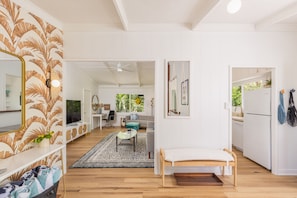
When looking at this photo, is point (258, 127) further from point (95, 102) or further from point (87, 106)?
point (95, 102)

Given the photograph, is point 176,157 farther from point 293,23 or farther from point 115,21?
point 293,23

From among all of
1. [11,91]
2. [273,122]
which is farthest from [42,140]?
[273,122]

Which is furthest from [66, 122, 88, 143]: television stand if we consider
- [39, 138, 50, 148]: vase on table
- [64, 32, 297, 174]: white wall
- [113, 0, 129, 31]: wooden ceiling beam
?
[113, 0, 129, 31]: wooden ceiling beam

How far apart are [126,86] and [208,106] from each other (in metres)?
7.06

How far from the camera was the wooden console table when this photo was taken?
1708 mm

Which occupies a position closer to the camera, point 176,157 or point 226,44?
point 176,157

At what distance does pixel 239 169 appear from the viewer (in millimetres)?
3426

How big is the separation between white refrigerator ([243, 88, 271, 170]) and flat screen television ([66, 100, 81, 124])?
5008mm

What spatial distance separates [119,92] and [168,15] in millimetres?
7233

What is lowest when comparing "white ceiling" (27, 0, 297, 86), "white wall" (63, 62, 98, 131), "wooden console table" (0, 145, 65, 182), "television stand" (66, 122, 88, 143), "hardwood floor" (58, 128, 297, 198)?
"hardwood floor" (58, 128, 297, 198)

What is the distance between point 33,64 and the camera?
8.53ft

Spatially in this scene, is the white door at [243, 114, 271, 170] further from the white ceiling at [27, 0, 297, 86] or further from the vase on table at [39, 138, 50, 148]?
the vase on table at [39, 138, 50, 148]

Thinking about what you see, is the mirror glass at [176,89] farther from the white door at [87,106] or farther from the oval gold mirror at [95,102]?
the oval gold mirror at [95,102]

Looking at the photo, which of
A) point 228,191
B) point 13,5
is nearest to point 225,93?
point 228,191
